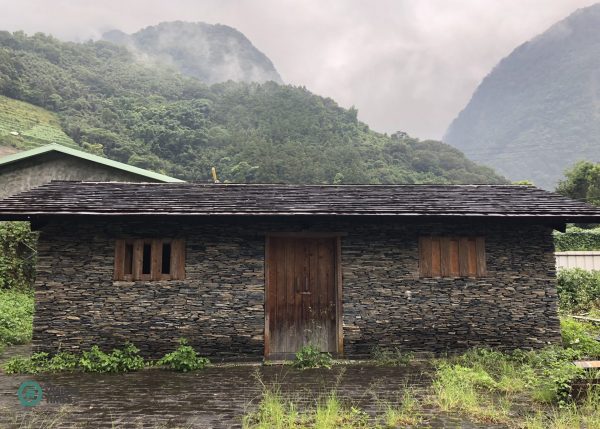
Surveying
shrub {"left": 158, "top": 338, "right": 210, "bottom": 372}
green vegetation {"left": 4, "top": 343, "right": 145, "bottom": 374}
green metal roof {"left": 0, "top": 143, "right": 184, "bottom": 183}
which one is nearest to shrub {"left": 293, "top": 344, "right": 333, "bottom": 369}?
shrub {"left": 158, "top": 338, "right": 210, "bottom": 372}

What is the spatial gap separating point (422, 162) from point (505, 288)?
172 ft

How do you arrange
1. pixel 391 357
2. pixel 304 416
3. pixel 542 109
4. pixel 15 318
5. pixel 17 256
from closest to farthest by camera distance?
pixel 304 416 → pixel 391 357 → pixel 15 318 → pixel 17 256 → pixel 542 109

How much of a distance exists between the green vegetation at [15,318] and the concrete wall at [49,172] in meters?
4.32

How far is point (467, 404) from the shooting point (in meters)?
5.90

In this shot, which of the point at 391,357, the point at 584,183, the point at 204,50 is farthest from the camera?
the point at 204,50

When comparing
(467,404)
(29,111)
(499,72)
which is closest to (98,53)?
(29,111)

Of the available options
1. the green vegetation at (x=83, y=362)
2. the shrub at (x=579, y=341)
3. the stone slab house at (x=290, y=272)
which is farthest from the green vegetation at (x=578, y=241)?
the green vegetation at (x=83, y=362)

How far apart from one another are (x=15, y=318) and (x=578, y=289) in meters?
16.2

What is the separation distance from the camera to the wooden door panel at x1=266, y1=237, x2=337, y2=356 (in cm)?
887

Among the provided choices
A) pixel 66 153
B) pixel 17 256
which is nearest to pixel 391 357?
pixel 17 256

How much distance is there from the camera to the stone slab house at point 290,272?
8281mm

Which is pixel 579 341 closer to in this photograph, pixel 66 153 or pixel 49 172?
pixel 66 153

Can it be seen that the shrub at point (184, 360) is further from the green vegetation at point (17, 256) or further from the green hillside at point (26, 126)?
the green hillside at point (26, 126)

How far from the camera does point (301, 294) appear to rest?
895 cm
